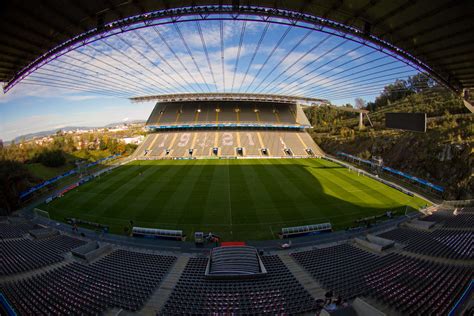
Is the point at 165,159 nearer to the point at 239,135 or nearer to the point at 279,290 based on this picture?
the point at 239,135

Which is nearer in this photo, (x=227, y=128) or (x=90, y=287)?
(x=90, y=287)

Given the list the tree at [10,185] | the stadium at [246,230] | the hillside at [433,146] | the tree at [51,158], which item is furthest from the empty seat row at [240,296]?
the tree at [51,158]

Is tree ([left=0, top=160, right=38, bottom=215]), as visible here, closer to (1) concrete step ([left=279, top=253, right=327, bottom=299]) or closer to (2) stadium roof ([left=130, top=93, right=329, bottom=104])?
(1) concrete step ([left=279, top=253, right=327, bottom=299])

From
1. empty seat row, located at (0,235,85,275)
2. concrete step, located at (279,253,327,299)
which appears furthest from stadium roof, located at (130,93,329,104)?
concrete step, located at (279,253,327,299)

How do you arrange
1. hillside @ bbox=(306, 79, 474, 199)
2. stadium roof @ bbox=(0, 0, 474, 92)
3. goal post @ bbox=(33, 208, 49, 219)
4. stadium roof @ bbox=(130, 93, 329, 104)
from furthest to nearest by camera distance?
stadium roof @ bbox=(130, 93, 329, 104), hillside @ bbox=(306, 79, 474, 199), goal post @ bbox=(33, 208, 49, 219), stadium roof @ bbox=(0, 0, 474, 92)

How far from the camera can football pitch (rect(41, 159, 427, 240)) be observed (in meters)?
19.9

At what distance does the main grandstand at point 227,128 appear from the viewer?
160 feet

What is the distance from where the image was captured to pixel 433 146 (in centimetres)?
3186

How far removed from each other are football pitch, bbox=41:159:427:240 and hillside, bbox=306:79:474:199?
21.5ft

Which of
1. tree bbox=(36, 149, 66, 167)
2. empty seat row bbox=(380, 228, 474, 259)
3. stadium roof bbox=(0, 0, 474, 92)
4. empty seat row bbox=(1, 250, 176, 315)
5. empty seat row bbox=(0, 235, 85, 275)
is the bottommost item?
empty seat row bbox=(0, 235, 85, 275)

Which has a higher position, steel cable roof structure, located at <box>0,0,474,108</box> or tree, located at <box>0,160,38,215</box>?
steel cable roof structure, located at <box>0,0,474,108</box>

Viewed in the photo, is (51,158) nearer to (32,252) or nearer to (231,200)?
→ (32,252)

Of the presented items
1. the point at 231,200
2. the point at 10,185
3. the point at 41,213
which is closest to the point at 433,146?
the point at 231,200

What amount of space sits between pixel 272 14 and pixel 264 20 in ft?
2.02
